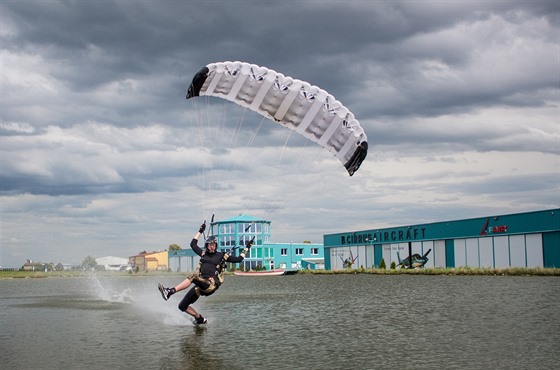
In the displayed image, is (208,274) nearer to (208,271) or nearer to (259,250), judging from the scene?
(208,271)

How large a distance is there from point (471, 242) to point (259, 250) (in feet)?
191

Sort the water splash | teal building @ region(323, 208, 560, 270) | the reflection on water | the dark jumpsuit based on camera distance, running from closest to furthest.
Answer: the reflection on water < the dark jumpsuit < the water splash < teal building @ region(323, 208, 560, 270)

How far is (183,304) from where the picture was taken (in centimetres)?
1838

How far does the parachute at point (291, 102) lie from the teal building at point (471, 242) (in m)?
38.3

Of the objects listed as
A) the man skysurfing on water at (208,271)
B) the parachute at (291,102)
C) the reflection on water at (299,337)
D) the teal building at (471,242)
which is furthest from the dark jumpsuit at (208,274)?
the teal building at (471,242)

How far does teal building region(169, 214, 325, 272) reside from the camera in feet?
Answer: 367

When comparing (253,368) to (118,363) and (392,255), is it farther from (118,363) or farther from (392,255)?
(392,255)

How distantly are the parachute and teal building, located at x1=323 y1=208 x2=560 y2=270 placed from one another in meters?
38.3

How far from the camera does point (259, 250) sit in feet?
385

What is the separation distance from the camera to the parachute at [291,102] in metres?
21.3

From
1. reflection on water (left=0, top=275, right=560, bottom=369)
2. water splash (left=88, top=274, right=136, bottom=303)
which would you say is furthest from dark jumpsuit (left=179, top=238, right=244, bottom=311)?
water splash (left=88, top=274, right=136, bottom=303)

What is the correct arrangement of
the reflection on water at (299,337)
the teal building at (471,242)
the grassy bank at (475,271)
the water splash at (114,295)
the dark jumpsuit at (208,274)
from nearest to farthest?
the reflection on water at (299,337)
the dark jumpsuit at (208,274)
the water splash at (114,295)
the grassy bank at (475,271)
the teal building at (471,242)

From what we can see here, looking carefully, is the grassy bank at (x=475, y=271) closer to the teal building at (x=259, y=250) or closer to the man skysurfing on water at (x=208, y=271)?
the teal building at (x=259, y=250)

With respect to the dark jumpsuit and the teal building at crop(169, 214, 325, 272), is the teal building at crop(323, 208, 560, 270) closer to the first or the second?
the teal building at crop(169, 214, 325, 272)
